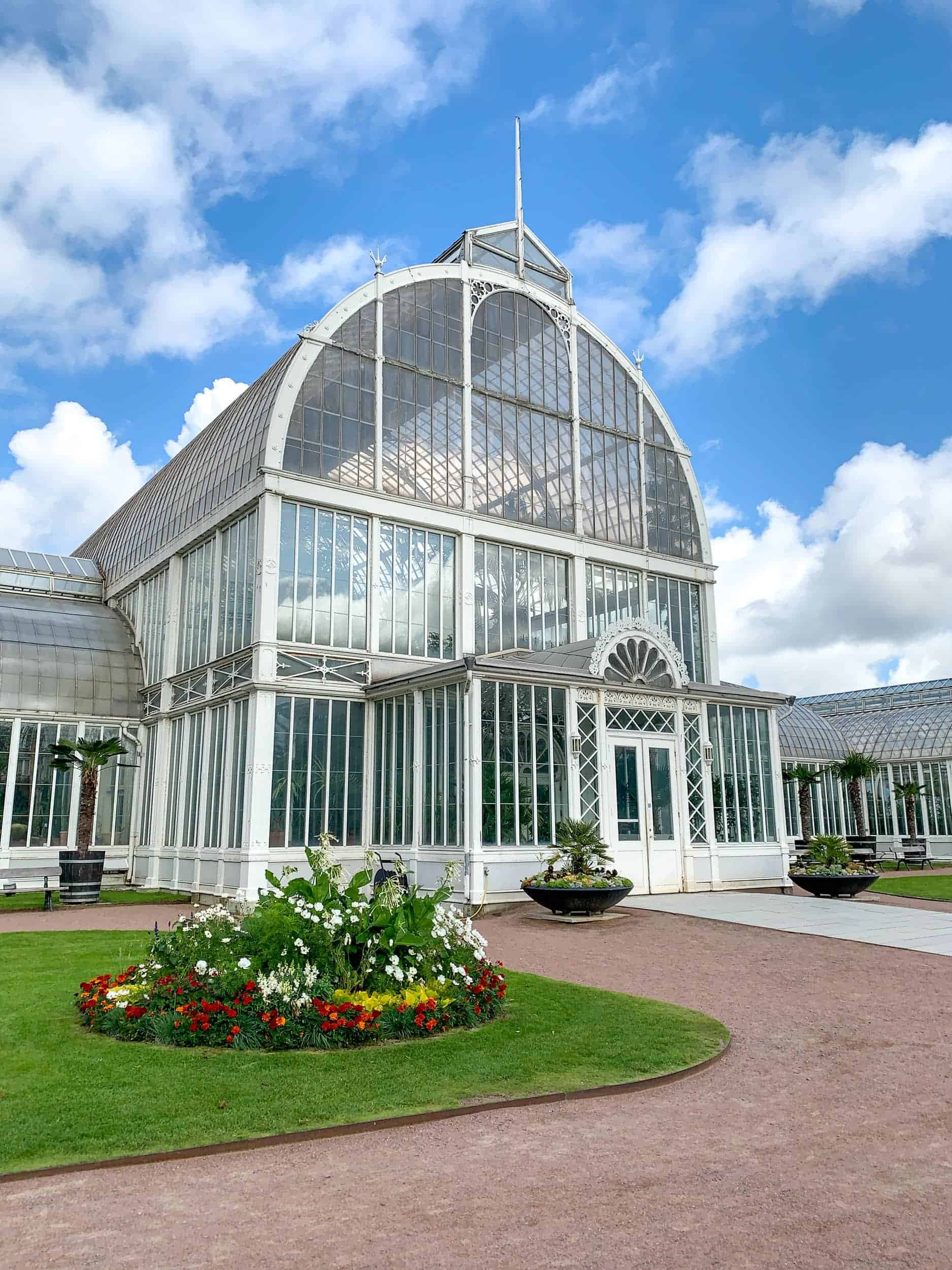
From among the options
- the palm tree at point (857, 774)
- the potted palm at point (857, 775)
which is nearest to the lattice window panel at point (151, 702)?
the potted palm at point (857, 775)

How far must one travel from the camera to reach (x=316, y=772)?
21.4 meters

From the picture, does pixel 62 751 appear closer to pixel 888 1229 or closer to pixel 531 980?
pixel 531 980

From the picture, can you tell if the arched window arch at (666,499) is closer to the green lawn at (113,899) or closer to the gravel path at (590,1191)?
the green lawn at (113,899)

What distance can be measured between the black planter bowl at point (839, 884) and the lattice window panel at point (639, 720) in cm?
429

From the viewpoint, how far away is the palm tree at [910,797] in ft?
137

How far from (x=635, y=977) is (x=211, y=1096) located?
6.28 meters

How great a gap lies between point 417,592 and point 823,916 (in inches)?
470

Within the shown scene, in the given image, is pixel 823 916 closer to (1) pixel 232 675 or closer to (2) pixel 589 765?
(2) pixel 589 765

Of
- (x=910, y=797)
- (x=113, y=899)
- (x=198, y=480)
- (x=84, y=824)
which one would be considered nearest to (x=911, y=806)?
(x=910, y=797)

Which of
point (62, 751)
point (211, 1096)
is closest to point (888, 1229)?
point (211, 1096)

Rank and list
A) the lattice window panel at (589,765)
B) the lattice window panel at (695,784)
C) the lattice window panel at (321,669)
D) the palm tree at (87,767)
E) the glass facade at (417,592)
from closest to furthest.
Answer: the lattice window panel at (589,765) → the lattice window panel at (321,669) → the lattice window panel at (695,784) → the glass facade at (417,592) → the palm tree at (87,767)

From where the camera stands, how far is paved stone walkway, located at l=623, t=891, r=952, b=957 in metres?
14.1

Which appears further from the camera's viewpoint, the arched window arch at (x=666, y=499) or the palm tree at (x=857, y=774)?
the palm tree at (x=857, y=774)

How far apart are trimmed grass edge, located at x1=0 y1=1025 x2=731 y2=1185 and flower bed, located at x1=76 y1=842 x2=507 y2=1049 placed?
1.80 meters
